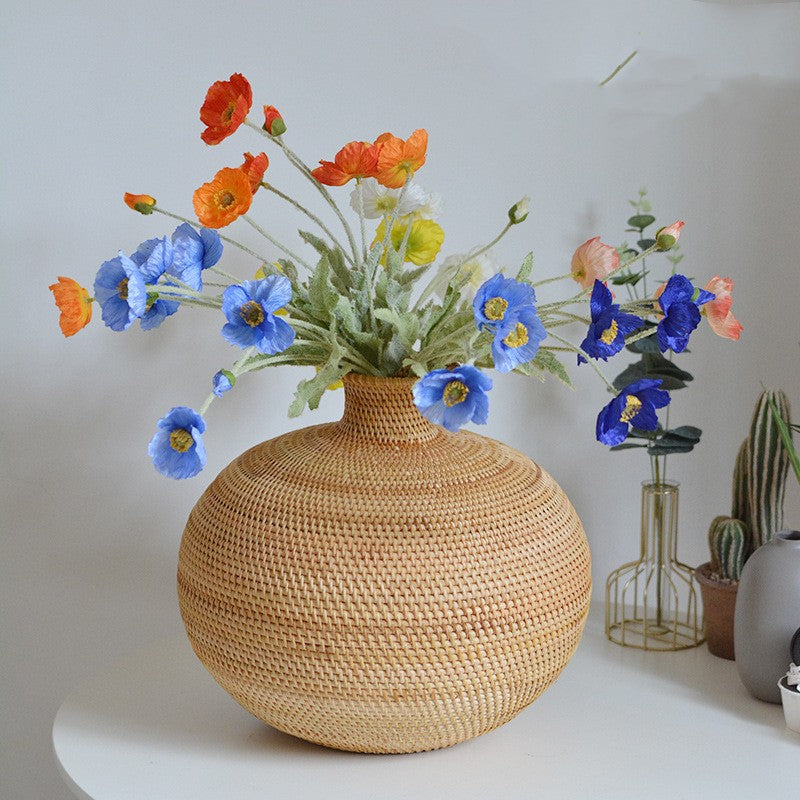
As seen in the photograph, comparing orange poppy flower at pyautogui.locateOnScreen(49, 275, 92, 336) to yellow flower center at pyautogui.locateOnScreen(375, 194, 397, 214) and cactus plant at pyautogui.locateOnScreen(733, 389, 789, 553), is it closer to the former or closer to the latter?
yellow flower center at pyautogui.locateOnScreen(375, 194, 397, 214)

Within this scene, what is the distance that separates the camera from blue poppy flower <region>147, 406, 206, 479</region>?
0.84 m

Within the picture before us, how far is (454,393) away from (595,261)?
0.85ft

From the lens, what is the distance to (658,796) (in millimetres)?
941

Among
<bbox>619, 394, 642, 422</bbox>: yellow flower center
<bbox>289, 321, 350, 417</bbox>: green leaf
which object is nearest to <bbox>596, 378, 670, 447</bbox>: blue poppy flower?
<bbox>619, 394, 642, 422</bbox>: yellow flower center

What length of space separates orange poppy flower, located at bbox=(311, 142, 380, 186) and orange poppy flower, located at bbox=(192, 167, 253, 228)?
71 millimetres

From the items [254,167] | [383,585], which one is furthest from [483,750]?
[254,167]

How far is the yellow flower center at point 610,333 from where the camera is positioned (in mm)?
914

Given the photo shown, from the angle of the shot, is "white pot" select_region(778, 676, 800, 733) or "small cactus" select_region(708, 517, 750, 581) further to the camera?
"small cactus" select_region(708, 517, 750, 581)

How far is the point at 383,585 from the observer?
2.99ft

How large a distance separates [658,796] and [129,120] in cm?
92

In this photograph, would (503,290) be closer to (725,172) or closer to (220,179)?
(220,179)

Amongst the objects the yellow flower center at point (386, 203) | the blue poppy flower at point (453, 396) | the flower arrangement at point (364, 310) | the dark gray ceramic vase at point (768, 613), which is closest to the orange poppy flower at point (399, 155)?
the flower arrangement at point (364, 310)

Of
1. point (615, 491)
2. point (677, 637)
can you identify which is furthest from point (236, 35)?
point (677, 637)

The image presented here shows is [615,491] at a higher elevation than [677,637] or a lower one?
higher
